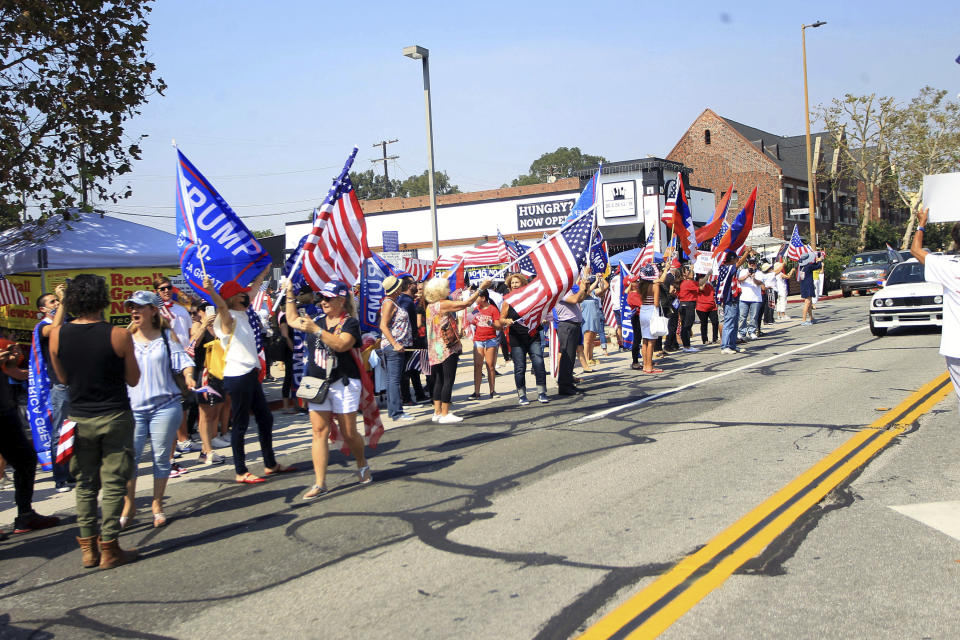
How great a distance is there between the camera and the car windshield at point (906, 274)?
1709 cm

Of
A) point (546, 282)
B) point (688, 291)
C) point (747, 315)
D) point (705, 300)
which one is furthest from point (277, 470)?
point (747, 315)

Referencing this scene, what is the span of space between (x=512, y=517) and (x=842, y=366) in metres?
8.80

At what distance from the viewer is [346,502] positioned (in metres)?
6.53

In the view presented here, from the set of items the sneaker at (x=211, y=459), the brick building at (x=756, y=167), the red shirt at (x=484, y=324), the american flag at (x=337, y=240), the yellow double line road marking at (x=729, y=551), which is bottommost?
the sneaker at (x=211, y=459)

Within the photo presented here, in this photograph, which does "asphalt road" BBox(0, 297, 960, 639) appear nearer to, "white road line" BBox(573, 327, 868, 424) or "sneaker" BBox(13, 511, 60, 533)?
"sneaker" BBox(13, 511, 60, 533)

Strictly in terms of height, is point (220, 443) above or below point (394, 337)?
below

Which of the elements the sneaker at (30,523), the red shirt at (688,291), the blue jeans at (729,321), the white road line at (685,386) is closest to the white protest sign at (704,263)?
the red shirt at (688,291)

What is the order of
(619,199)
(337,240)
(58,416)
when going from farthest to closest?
(619,199) → (337,240) → (58,416)

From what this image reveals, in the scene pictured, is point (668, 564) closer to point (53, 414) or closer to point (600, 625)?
point (600, 625)

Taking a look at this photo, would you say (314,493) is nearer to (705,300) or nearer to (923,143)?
(705,300)

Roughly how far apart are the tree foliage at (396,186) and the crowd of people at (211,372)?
81045 mm

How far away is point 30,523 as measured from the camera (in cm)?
658

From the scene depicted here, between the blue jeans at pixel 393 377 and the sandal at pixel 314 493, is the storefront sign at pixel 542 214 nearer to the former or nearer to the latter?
the blue jeans at pixel 393 377

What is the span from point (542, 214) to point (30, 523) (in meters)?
40.3
